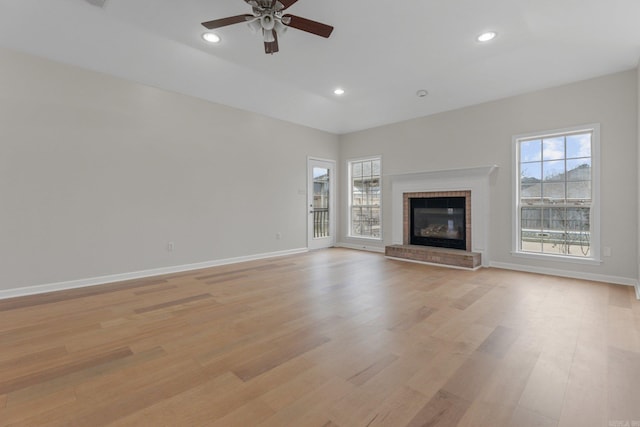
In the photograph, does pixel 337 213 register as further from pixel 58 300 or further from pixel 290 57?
pixel 58 300

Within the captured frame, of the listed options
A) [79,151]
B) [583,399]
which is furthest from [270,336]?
[79,151]

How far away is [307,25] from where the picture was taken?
8.86 ft

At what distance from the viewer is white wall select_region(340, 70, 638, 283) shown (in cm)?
371

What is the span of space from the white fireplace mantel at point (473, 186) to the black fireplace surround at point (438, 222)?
0.70 ft

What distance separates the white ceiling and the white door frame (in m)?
1.88

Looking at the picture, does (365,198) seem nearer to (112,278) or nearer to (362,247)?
(362,247)

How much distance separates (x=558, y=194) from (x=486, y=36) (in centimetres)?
258

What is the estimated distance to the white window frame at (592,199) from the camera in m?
3.90

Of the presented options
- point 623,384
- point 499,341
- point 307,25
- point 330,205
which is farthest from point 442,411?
point 330,205

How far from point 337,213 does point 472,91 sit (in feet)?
12.6

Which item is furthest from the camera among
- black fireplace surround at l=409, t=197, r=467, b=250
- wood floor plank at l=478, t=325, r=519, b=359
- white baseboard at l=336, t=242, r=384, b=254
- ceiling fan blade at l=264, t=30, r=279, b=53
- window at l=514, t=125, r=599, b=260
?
white baseboard at l=336, t=242, r=384, b=254

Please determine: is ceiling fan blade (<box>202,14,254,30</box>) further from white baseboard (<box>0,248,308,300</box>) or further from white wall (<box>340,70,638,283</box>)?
white wall (<box>340,70,638,283</box>)

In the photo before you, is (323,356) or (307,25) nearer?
(323,356)

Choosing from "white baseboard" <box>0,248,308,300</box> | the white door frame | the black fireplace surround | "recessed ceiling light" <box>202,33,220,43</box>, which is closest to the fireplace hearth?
the black fireplace surround
